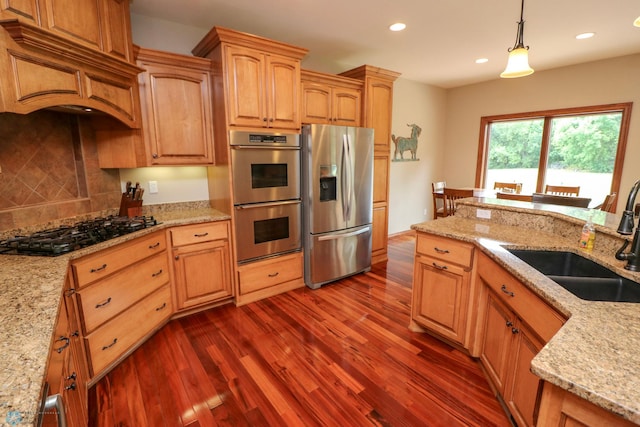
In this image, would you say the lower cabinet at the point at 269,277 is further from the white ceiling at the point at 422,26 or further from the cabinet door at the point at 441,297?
the white ceiling at the point at 422,26

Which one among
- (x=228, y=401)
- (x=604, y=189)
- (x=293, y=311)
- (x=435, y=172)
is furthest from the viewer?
(x=435, y=172)

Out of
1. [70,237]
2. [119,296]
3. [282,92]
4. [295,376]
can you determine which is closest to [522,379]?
[295,376]

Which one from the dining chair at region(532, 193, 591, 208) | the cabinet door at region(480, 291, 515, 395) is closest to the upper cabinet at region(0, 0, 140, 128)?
the cabinet door at region(480, 291, 515, 395)

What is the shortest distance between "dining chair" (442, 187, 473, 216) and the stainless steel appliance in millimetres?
2395

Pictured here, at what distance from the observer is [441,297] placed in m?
2.13

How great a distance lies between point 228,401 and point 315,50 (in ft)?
11.9

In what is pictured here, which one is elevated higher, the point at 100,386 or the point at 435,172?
the point at 435,172

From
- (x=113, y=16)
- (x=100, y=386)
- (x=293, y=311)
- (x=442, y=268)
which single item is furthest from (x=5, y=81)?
(x=442, y=268)

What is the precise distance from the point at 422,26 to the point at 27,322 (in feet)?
11.6

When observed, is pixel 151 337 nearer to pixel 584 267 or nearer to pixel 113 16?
pixel 113 16

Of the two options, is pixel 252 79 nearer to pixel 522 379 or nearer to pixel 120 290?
pixel 120 290

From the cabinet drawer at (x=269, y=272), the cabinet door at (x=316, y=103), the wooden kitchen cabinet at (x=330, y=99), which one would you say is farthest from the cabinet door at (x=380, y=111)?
the cabinet drawer at (x=269, y=272)

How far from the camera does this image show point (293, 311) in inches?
107

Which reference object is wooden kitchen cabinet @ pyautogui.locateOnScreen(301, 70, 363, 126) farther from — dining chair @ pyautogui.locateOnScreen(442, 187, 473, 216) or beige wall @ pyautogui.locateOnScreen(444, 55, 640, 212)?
beige wall @ pyautogui.locateOnScreen(444, 55, 640, 212)
